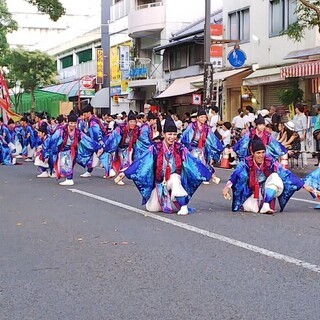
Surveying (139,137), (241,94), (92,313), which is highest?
(241,94)

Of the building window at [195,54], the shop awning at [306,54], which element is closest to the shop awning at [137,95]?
the building window at [195,54]

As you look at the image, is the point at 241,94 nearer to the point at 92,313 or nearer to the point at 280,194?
the point at 280,194

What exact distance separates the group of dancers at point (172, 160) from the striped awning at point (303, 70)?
220 inches

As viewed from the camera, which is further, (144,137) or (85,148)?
(85,148)

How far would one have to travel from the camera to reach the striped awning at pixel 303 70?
58.7 feet

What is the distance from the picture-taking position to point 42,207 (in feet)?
33.6

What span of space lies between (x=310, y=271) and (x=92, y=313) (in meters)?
2.20

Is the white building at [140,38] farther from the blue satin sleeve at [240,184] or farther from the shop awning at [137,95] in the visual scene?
the blue satin sleeve at [240,184]

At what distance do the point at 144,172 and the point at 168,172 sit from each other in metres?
0.35

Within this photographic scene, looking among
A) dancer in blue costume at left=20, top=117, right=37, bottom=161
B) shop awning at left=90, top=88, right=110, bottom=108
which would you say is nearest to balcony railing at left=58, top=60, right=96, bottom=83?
shop awning at left=90, top=88, right=110, bottom=108

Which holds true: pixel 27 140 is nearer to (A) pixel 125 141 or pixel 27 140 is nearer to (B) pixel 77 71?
(A) pixel 125 141

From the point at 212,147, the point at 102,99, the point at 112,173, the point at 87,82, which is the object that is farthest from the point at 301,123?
the point at 87,82

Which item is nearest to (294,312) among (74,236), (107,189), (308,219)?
(74,236)

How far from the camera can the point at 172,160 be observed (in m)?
9.30
